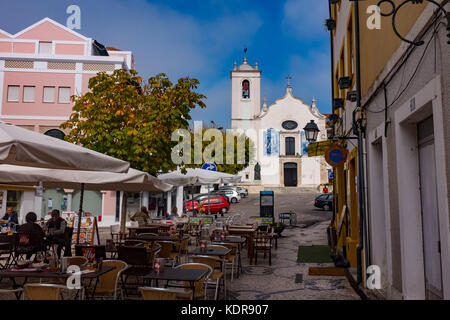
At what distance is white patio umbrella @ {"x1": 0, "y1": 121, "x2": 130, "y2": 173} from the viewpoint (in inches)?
175

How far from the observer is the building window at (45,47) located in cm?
2397

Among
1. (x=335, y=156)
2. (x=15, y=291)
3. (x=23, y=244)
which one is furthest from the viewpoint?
(x=335, y=156)

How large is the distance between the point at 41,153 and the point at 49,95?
1995 cm

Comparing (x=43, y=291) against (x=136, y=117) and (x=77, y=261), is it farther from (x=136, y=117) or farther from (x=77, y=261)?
(x=136, y=117)

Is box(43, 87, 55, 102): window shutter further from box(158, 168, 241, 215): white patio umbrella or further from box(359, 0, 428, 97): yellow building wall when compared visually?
box(359, 0, 428, 97): yellow building wall

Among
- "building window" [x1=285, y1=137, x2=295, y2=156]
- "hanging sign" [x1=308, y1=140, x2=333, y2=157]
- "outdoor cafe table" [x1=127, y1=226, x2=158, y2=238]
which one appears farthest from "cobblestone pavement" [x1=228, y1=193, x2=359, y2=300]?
"building window" [x1=285, y1=137, x2=295, y2=156]

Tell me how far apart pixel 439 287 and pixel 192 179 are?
367 inches

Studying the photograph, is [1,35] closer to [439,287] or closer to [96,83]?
[96,83]

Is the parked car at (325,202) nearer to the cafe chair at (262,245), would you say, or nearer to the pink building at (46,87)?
the pink building at (46,87)

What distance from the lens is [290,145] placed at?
5306 cm

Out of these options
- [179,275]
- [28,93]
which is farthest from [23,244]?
[28,93]
